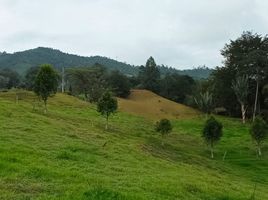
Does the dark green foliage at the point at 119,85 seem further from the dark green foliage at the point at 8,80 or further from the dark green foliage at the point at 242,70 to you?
the dark green foliage at the point at 8,80

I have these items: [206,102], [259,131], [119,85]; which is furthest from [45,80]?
[119,85]

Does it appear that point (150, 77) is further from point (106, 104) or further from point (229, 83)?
point (106, 104)

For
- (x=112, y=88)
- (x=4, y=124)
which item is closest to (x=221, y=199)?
(x=4, y=124)

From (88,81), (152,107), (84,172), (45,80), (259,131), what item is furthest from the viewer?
(88,81)

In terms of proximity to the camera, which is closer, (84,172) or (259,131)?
(84,172)

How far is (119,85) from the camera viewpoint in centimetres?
10319

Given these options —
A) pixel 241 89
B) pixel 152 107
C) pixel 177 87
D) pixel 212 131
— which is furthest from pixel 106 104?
pixel 177 87

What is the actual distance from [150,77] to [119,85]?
18.5 m

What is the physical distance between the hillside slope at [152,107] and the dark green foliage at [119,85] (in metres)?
1.65

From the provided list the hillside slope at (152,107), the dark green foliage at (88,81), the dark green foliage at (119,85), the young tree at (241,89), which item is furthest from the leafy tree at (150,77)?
the young tree at (241,89)

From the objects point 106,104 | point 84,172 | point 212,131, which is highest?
point 106,104

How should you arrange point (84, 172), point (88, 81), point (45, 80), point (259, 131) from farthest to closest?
point (88, 81), point (45, 80), point (259, 131), point (84, 172)

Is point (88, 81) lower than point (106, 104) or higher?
higher

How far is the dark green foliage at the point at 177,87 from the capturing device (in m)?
108
